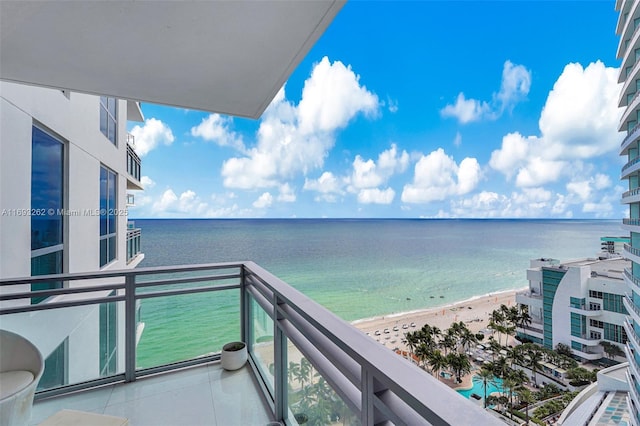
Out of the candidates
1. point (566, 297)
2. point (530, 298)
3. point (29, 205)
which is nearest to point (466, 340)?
point (566, 297)

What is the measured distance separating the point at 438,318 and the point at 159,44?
19.7m

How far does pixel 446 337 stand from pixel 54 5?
17.0 m

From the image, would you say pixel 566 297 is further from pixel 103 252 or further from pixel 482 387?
pixel 103 252

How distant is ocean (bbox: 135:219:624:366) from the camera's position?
2805mm

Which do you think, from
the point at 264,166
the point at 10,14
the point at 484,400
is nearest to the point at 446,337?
the point at 484,400

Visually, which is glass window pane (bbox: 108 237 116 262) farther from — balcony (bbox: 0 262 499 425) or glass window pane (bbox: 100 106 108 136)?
balcony (bbox: 0 262 499 425)

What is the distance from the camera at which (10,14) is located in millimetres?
1217

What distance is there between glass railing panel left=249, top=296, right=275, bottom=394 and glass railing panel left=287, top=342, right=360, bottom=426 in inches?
13.7

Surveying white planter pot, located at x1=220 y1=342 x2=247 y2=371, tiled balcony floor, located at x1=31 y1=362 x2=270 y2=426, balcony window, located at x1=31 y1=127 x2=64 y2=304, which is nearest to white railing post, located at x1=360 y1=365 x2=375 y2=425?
tiled balcony floor, located at x1=31 y1=362 x2=270 y2=426

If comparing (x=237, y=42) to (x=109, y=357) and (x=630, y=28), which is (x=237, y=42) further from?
(x=630, y=28)

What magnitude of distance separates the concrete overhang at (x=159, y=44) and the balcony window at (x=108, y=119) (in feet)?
12.7

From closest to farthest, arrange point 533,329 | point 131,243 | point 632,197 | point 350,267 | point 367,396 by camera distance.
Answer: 1. point 367,396
2. point 131,243
3. point 632,197
4. point 533,329
5. point 350,267

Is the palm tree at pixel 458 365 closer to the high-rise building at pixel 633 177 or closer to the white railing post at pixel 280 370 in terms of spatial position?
the high-rise building at pixel 633 177

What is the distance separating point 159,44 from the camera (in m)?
1.45
